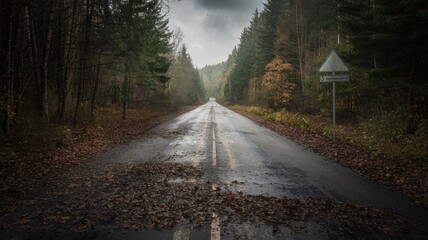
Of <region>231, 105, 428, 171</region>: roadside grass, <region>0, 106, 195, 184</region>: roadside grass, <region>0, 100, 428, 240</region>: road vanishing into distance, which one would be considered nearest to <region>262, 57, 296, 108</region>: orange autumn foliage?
<region>231, 105, 428, 171</region>: roadside grass

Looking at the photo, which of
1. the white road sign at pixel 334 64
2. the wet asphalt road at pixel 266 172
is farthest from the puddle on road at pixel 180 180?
the white road sign at pixel 334 64

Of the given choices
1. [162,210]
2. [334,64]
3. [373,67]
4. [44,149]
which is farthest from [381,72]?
[44,149]

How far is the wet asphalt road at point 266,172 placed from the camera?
5488 mm

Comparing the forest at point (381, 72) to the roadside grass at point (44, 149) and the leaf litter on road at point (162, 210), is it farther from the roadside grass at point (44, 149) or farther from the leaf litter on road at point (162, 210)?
the roadside grass at point (44, 149)

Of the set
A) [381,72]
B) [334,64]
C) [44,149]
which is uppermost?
[334,64]

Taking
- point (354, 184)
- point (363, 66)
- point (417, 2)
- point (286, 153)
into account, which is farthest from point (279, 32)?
point (354, 184)

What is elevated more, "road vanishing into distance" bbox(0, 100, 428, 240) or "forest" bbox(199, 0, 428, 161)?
"forest" bbox(199, 0, 428, 161)

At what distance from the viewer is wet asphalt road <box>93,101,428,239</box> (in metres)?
5.49

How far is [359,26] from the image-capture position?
15.7 m

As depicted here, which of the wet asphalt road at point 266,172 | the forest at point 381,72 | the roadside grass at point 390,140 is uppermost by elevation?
the forest at point 381,72

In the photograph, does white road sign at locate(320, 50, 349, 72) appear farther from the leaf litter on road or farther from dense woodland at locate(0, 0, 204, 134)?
the leaf litter on road

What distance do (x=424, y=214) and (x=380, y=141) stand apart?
8.25 metres

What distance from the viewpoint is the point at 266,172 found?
27.2 feet

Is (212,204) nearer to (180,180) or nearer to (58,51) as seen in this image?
(180,180)
